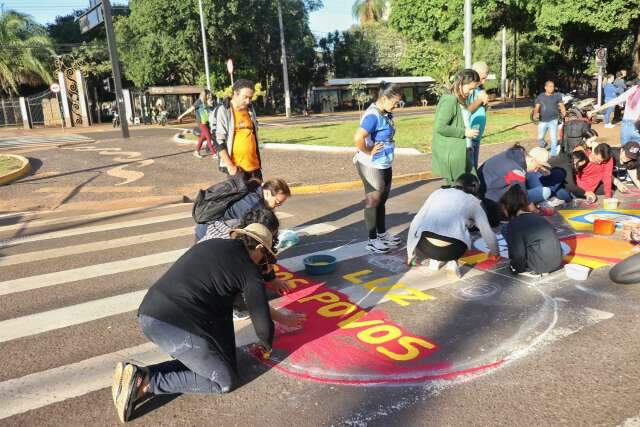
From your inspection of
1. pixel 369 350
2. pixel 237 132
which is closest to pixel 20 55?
pixel 237 132

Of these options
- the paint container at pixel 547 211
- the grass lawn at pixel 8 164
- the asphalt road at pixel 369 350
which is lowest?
the asphalt road at pixel 369 350

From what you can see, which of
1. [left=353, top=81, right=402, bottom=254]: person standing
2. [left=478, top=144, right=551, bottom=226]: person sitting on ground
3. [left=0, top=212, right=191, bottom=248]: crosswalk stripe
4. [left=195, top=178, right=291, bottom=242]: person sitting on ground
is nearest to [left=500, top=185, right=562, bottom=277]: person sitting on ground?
[left=478, top=144, right=551, bottom=226]: person sitting on ground

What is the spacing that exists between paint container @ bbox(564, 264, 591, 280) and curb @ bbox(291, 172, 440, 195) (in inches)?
229

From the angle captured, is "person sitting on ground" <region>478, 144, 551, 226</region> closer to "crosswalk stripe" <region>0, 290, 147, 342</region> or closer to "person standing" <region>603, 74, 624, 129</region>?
"crosswalk stripe" <region>0, 290, 147, 342</region>

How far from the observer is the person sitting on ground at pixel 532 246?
4.95m

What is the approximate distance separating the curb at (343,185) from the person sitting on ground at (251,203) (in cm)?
552

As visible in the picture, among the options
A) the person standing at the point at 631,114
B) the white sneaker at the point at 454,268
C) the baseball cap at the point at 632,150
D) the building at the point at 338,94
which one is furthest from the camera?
the building at the point at 338,94

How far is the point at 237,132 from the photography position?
6.17 metres

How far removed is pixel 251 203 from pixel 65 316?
76.2 inches

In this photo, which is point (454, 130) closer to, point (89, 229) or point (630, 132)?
point (630, 132)

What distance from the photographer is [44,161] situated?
16.0 metres

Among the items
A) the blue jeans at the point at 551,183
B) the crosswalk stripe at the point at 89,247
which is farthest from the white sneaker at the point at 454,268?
the crosswalk stripe at the point at 89,247

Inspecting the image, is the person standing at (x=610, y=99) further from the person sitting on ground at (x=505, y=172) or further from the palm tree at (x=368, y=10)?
the palm tree at (x=368, y=10)

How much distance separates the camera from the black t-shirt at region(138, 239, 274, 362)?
9.93 ft
